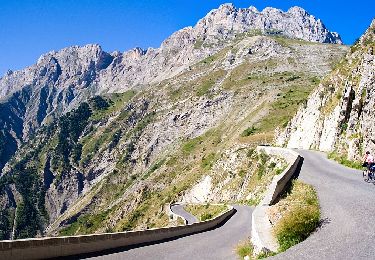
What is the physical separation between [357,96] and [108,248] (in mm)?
31249

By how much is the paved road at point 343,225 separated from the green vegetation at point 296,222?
274 millimetres

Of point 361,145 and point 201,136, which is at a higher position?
point 201,136

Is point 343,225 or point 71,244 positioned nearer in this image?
point 343,225

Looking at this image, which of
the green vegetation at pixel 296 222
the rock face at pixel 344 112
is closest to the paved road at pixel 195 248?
the green vegetation at pixel 296 222

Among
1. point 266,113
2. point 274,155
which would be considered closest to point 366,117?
point 274,155

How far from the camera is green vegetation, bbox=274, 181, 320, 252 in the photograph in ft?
46.7

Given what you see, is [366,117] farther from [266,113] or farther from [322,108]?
[266,113]

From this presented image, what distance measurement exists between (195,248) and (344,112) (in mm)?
30850

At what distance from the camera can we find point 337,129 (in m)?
49.4

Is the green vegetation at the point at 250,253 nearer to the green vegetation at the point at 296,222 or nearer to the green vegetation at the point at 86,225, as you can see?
the green vegetation at the point at 296,222

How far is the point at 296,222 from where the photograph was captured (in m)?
14.9

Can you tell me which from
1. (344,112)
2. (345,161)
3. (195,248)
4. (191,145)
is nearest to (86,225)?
(191,145)

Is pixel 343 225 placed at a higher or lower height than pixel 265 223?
lower

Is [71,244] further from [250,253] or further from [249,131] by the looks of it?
[249,131]
